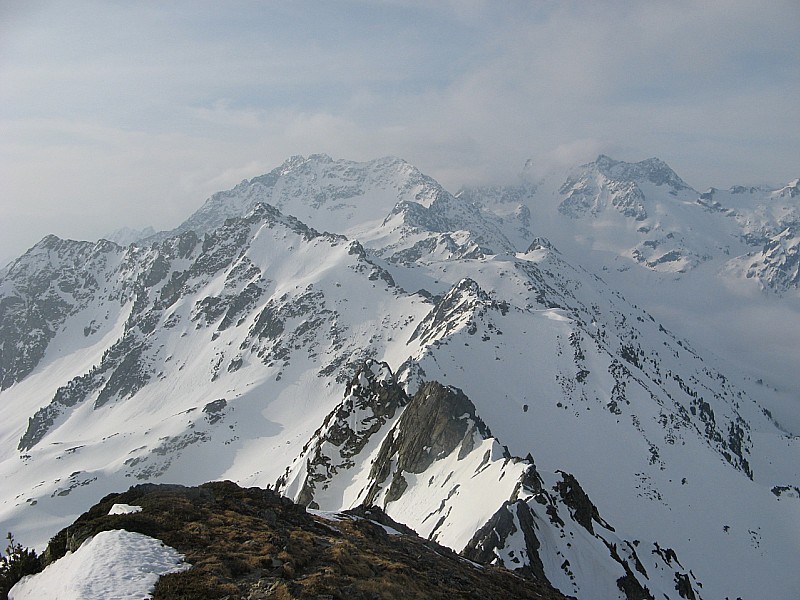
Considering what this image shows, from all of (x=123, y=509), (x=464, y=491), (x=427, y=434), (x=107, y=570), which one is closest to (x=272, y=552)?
(x=107, y=570)

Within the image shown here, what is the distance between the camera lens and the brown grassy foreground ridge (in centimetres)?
2083

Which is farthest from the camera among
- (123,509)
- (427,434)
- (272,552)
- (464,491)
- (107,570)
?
(427,434)

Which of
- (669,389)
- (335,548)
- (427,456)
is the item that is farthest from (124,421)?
(335,548)

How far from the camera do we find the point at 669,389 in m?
167

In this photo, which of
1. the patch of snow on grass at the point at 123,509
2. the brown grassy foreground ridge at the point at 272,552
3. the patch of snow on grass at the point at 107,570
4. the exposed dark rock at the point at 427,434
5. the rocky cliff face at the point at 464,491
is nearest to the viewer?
the patch of snow on grass at the point at 107,570

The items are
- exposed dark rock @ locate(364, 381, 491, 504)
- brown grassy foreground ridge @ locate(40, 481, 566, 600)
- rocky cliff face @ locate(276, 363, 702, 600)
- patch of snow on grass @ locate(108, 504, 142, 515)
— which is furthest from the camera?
exposed dark rock @ locate(364, 381, 491, 504)

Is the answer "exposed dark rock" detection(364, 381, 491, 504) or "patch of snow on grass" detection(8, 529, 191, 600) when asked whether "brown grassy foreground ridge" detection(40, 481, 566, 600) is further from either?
"exposed dark rock" detection(364, 381, 491, 504)

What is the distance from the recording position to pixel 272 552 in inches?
958

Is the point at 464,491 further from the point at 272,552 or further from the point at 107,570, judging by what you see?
the point at 107,570

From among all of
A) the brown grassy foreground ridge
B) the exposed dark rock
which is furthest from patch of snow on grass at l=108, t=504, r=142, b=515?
the exposed dark rock

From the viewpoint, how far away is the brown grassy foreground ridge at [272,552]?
20828mm

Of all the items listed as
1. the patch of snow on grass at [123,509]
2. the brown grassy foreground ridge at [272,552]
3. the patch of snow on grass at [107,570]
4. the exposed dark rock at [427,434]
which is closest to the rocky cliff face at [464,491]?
the exposed dark rock at [427,434]

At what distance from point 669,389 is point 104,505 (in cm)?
16776

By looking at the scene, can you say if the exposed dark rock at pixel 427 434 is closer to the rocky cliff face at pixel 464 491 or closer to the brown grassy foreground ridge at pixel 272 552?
the rocky cliff face at pixel 464 491
